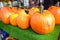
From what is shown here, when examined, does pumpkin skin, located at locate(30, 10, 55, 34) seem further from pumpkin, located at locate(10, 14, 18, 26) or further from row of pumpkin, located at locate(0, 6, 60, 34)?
pumpkin, located at locate(10, 14, 18, 26)

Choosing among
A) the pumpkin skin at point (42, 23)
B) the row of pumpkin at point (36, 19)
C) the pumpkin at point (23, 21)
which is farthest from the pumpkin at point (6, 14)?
the pumpkin skin at point (42, 23)

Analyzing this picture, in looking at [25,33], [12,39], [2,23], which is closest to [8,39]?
[12,39]

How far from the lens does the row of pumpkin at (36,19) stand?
821 mm

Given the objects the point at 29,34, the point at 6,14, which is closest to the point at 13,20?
the point at 6,14

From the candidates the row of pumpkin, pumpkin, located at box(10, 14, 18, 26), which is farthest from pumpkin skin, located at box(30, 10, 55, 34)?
pumpkin, located at box(10, 14, 18, 26)

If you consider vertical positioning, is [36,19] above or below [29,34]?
above

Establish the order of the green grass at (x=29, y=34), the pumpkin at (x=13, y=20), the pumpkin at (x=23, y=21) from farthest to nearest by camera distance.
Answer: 1. the pumpkin at (x=13, y=20)
2. the pumpkin at (x=23, y=21)
3. the green grass at (x=29, y=34)

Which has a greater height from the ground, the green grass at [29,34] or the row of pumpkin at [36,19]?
the row of pumpkin at [36,19]

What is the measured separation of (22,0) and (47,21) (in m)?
0.74

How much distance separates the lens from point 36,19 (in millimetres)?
→ 826

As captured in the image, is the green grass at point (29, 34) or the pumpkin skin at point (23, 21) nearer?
the green grass at point (29, 34)

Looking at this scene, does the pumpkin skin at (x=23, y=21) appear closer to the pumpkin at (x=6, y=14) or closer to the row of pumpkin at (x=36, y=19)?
the row of pumpkin at (x=36, y=19)

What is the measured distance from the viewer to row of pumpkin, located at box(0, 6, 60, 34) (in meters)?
0.82

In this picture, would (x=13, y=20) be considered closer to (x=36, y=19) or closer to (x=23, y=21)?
(x=23, y=21)
